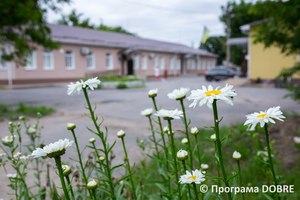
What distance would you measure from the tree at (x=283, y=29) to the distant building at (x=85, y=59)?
1630cm

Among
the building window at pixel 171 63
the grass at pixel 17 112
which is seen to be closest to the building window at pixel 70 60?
the building window at pixel 171 63

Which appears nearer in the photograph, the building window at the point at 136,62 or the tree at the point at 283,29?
the tree at the point at 283,29

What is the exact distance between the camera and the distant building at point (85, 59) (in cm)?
2031

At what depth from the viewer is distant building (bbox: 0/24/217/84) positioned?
66.6 ft

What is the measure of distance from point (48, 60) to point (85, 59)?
11.8 feet

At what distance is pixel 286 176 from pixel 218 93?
2599mm

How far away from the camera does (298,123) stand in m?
4.46

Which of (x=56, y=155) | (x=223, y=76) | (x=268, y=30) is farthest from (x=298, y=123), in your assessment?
(x=223, y=76)

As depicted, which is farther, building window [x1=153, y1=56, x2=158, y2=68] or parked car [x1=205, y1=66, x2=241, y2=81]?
building window [x1=153, y1=56, x2=158, y2=68]

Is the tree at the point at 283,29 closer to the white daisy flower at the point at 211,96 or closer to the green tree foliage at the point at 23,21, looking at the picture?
the white daisy flower at the point at 211,96

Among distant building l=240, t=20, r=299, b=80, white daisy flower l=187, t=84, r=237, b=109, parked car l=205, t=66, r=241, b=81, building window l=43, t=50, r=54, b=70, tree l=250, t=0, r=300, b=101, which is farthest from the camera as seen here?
parked car l=205, t=66, r=241, b=81

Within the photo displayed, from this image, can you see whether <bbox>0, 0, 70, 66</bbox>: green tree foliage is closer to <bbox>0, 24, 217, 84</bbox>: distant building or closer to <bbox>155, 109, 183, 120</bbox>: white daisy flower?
<bbox>155, 109, 183, 120</bbox>: white daisy flower

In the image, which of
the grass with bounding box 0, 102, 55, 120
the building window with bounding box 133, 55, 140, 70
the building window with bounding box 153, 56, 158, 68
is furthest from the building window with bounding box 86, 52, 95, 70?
the grass with bounding box 0, 102, 55, 120

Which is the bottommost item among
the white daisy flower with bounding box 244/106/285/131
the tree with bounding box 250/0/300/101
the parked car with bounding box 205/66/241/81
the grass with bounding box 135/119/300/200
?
the grass with bounding box 135/119/300/200
